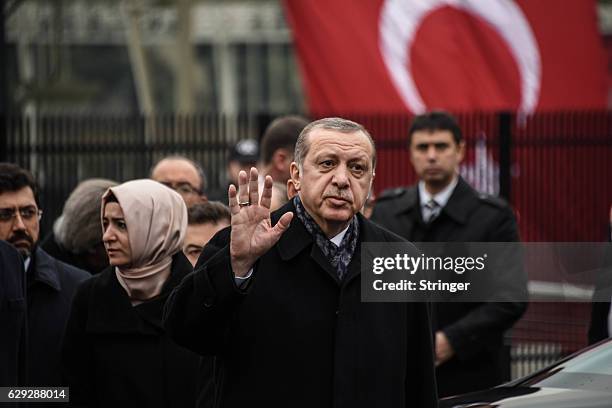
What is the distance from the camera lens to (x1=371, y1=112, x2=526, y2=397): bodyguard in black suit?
8.05 meters

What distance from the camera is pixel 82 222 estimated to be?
23.2 feet

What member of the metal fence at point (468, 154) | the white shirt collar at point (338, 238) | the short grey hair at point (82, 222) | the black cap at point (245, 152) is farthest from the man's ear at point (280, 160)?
the metal fence at point (468, 154)

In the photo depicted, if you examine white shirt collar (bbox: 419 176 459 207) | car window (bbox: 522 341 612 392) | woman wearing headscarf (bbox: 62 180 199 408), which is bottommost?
car window (bbox: 522 341 612 392)

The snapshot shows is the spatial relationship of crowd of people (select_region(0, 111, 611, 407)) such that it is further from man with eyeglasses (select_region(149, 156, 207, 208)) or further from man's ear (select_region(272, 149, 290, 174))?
man with eyeglasses (select_region(149, 156, 207, 208))

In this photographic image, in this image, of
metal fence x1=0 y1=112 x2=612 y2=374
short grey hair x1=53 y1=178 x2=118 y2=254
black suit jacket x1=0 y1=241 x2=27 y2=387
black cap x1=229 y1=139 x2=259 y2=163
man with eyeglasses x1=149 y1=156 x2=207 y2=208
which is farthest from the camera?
metal fence x1=0 y1=112 x2=612 y2=374

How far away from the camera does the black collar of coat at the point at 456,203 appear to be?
826 centimetres

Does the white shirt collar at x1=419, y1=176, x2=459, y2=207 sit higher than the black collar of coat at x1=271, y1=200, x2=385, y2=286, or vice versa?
the white shirt collar at x1=419, y1=176, x2=459, y2=207

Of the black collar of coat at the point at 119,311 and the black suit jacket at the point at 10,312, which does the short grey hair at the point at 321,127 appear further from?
the black suit jacket at the point at 10,312

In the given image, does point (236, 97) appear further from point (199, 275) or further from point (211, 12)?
point (199, 275)

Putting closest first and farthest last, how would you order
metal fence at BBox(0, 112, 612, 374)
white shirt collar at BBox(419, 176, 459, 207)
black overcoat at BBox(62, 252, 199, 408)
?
black overcoat at BBox(62, 252, 199, 408) < white shirt collar at BBox(419, 176, 459, 207) < metal fence at BBox(0, 112, 612, 374)

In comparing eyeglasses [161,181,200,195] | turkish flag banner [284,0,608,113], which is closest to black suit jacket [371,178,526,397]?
eyeglasses [161,181,200,195]

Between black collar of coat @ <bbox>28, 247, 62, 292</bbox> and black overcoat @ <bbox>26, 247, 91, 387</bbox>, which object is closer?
black overcoat @ <bbox>26, 247, 91, 387</bbox>

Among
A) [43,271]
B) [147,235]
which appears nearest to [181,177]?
[43,271]

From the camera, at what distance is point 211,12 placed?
42.9 metres
